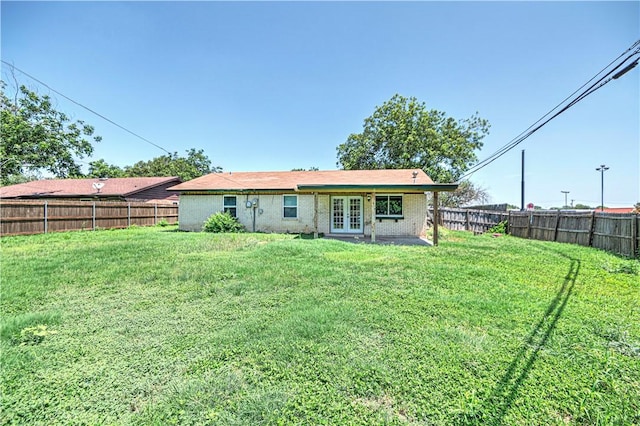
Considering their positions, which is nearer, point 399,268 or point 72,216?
point 399,268

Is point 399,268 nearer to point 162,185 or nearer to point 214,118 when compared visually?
point 214,118

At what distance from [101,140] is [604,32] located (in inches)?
1441

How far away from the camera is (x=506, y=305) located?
13.6 ft

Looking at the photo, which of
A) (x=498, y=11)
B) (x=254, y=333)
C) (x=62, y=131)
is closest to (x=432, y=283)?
(x=254, y=333)

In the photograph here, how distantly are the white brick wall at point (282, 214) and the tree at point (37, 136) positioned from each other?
17508 millimetres

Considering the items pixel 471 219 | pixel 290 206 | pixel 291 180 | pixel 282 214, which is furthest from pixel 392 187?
pixel 471 219

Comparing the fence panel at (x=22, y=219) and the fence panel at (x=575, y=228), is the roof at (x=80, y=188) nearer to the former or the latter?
the fence panel at (x=22, y=219)

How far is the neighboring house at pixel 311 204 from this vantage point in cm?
1302

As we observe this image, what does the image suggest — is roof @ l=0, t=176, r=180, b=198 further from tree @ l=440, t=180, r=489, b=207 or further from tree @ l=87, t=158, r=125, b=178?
tree @ l=440, t=180, r=489, b=207

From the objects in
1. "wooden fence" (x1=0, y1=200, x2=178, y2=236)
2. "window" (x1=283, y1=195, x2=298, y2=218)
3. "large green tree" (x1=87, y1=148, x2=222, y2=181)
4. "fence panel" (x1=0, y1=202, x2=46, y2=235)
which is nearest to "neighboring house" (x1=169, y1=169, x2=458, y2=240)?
"window" (x1=283, y1=195, x2=298, y2=218)

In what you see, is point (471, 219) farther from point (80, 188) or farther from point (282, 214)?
point (80, 188)

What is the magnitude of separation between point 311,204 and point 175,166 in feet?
107

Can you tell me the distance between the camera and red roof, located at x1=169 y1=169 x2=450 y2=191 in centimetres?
1398

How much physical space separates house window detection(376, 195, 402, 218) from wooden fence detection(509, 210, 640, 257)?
6299 mm
